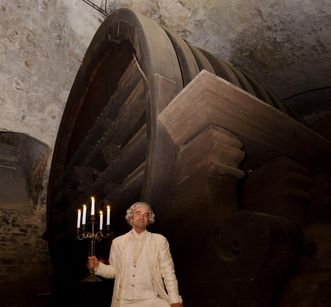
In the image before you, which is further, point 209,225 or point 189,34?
point 189,34

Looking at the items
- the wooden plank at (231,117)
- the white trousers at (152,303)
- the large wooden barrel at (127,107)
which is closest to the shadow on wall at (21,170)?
the large wooden barrel at (127,107)

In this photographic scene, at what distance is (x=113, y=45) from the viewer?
9.55ft

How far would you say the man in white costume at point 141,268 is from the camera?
1583 millimetres

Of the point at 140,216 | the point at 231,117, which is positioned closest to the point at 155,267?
the point at 140,216

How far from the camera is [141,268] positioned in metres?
1.65

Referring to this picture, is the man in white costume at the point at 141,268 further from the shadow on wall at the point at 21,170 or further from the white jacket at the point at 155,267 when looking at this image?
the shadow on wall at the point at 21,170

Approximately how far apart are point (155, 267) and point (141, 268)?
67mm

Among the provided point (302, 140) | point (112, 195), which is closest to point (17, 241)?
point (112, 195)

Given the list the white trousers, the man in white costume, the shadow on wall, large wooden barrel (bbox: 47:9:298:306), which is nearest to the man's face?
the man in white costume

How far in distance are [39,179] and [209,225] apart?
441cm

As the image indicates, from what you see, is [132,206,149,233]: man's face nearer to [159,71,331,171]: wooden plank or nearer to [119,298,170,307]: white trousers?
[119,298,170,307]: white trousers

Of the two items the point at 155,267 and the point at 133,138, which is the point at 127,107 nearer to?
the point at 133,138

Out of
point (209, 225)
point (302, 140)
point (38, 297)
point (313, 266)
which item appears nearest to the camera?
point (313, 266)

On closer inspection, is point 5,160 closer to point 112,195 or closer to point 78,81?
point 78,81
